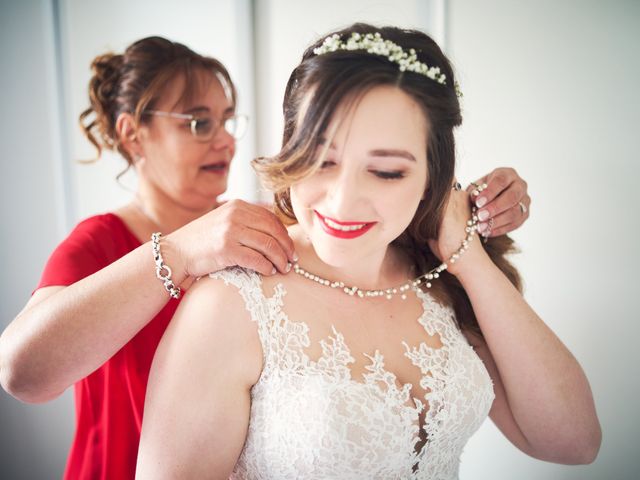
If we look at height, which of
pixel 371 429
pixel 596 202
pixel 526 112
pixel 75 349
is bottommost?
pixel 371 429

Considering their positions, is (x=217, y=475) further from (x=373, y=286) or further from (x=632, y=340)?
(x=632, y=340)

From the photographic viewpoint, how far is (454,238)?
125cm

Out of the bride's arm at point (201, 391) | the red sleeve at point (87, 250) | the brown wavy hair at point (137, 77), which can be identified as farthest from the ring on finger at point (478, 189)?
the red sleeve at point (87, 250)

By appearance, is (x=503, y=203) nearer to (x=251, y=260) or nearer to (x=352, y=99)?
(x=352, y=99)

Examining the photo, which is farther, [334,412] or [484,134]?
[484,134]

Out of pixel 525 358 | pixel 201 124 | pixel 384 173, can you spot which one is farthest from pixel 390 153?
pixel 201 124

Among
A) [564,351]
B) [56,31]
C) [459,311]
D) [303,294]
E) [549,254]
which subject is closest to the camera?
[303,294]

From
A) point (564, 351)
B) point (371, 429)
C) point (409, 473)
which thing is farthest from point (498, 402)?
point (371, 429)

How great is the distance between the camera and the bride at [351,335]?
949 millimetres

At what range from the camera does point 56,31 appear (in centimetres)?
204

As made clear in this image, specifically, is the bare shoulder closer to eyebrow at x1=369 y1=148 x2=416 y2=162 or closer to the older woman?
the older woman

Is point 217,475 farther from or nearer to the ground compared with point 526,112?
nearer to the ground

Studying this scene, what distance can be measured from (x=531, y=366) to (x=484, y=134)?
0.87 metres

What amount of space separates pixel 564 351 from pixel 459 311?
0.90 feet
